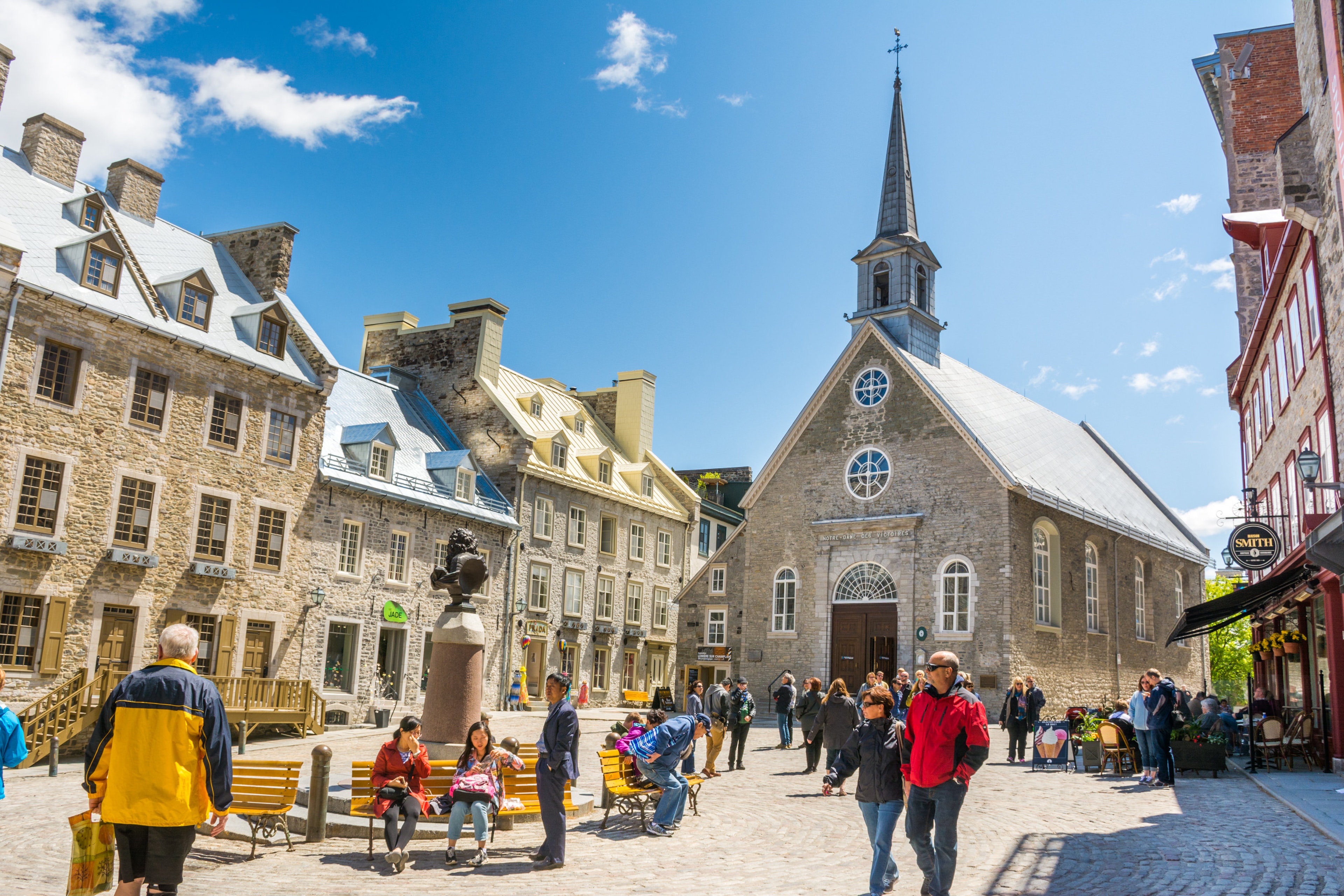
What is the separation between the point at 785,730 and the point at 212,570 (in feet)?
44.0

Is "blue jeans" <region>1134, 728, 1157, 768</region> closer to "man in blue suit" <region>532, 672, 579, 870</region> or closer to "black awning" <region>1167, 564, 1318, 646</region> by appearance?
"black awning" <region>1167, 564, 1318, 646</region>

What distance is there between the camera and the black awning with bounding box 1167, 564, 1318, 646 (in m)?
16.9

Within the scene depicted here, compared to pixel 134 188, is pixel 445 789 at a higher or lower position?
lower

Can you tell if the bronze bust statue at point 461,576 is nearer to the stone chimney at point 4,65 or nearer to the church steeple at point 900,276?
the stone chimney at point 4,65

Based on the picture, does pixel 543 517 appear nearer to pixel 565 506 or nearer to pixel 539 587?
pixel 565 506

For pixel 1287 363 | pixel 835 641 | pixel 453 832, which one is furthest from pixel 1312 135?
pixel 835 641

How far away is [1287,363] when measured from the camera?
766 inches

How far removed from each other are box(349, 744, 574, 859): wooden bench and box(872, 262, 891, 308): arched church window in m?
28.7

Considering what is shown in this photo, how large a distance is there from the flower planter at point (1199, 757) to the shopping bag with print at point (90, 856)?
51.0 ft

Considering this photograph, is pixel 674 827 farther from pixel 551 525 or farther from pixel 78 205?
pixel 551 525

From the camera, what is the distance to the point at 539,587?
34.4 metres

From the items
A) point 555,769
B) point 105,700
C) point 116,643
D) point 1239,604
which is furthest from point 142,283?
point 1239,604

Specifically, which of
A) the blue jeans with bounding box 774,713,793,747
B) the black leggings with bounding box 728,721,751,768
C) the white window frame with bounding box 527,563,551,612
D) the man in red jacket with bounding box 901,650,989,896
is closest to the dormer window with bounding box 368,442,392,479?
the white window frame with bounding box 527,563,551,612

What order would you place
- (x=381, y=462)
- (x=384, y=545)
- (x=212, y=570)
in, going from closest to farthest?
(x=212, y=570), (x=384, y=545), (x=381, y=462)
